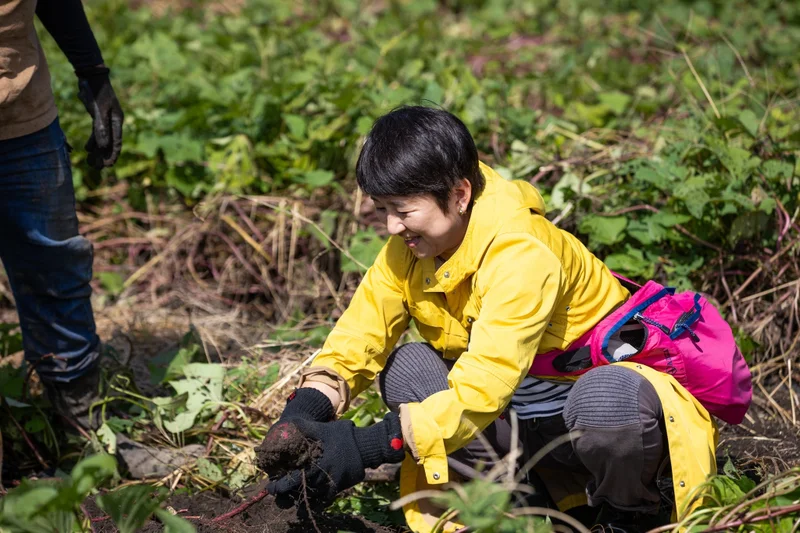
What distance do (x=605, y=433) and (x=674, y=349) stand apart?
0.26 metres

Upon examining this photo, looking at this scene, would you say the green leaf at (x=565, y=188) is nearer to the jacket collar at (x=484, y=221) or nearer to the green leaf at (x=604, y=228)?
the green leaf at (x=604, y=228)

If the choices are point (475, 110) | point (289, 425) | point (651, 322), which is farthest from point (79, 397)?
point (475, 110)

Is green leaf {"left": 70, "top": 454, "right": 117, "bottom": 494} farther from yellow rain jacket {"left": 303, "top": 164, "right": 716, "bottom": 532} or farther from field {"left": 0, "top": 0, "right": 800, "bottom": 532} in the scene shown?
yellow rain jacket {"left": 303, "top": 164, "right": 716, "bottom": 532}

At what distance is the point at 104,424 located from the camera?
103 inches

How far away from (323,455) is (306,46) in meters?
3.44

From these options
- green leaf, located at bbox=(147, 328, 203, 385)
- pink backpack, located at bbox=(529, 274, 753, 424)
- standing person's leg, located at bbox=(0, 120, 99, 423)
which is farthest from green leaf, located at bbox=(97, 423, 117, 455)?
pink backpack, located at bbox=(529, 274, 753, 424)

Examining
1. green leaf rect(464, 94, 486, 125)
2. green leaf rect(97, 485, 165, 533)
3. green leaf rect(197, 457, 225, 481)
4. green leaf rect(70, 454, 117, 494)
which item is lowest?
green leaf rect(197, 457, 225, 481)

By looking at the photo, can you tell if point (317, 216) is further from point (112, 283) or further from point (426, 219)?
point (426, 219)

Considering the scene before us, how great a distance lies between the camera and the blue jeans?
2.33 m

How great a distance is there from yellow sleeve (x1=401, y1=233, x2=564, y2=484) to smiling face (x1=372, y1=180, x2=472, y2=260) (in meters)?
0.14

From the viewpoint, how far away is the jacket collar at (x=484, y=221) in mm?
1923

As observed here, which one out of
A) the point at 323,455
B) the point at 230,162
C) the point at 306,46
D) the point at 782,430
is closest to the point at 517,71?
the point at 306,46

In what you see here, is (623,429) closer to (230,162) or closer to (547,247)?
(547,247)

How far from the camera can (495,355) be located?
182cm
